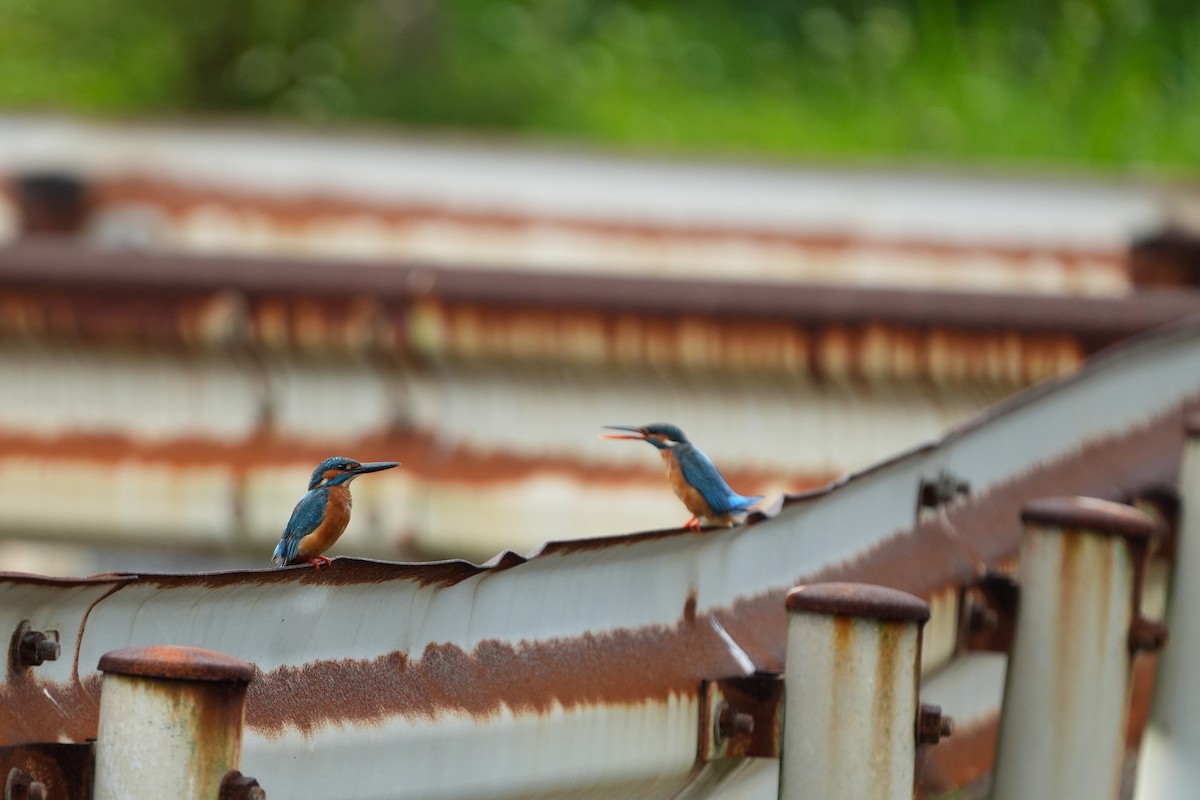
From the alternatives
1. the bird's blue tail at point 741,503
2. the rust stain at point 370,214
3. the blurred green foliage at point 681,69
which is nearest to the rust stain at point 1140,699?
the bird's blue tail at point 741,503

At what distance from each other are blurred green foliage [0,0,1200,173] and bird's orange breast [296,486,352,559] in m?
8.80

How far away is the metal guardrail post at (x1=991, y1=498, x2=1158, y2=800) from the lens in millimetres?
3336

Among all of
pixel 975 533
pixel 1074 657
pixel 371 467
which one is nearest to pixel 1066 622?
pixel 1074 657

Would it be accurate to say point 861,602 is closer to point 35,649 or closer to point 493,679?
point 493,679

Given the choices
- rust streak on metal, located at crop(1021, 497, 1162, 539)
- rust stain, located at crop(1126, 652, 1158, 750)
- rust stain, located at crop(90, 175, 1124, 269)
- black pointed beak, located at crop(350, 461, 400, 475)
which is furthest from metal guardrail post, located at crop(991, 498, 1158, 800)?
rust stain, located at crop(90, 175, 1124, 269)

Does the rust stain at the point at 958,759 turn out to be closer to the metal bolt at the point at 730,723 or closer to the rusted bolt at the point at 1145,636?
the rusted bolt at the point at 1145,636

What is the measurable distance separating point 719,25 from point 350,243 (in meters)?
7.12

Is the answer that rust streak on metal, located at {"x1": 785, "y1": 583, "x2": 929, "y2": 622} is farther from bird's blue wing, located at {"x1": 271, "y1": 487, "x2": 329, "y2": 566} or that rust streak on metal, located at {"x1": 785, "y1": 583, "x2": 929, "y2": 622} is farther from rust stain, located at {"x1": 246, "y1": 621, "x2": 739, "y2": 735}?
bird's blue wing, located at {"x1": 271, "y1": 487, "x2": 329, "y2": 566}

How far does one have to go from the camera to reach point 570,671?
2.54 meters

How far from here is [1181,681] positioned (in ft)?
12.7

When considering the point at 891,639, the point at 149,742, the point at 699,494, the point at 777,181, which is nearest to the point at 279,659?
the point at 149,742

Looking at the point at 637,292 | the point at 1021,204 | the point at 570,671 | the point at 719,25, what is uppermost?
the point at 719,25

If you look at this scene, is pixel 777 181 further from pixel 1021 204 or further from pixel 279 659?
pixel 279 659

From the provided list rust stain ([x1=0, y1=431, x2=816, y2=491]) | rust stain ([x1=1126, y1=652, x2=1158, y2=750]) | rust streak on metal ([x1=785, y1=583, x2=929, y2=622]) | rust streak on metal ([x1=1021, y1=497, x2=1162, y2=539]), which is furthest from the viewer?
rust stain ([x1=0, y1=431, x2=816, y2=491])
